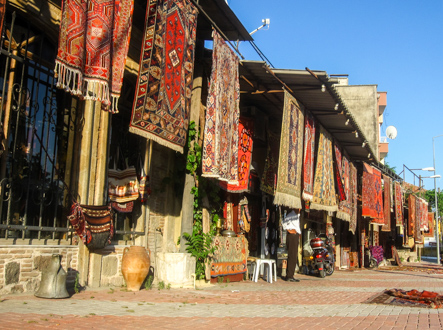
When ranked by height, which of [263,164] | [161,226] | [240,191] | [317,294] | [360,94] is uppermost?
[360,94]

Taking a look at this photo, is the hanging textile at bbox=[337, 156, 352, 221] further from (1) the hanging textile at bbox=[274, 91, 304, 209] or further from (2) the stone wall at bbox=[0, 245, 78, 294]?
(2) the stone wall at bbox=[0, 245, 78, 294]

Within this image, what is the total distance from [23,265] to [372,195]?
63.1ft

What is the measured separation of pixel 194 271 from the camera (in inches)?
377

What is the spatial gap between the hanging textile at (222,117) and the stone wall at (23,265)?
3387 mm

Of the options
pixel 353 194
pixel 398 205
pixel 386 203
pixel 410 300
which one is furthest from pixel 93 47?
pixel 398 205

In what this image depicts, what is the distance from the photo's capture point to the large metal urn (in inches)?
262

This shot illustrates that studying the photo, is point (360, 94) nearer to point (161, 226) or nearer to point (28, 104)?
point (161, 226)

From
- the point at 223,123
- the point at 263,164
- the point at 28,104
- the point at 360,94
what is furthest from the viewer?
the point at 360,94

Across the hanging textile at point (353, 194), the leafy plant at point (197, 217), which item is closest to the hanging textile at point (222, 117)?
the leafy plant at point (197, 217)

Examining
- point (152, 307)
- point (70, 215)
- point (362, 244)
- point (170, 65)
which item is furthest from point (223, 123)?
point (362, 244)

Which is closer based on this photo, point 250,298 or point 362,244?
point 250,298

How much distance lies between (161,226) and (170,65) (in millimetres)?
3559

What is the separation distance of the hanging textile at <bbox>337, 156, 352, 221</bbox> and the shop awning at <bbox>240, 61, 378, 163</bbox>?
6.45 ft

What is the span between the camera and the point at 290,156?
12398 millimetres
